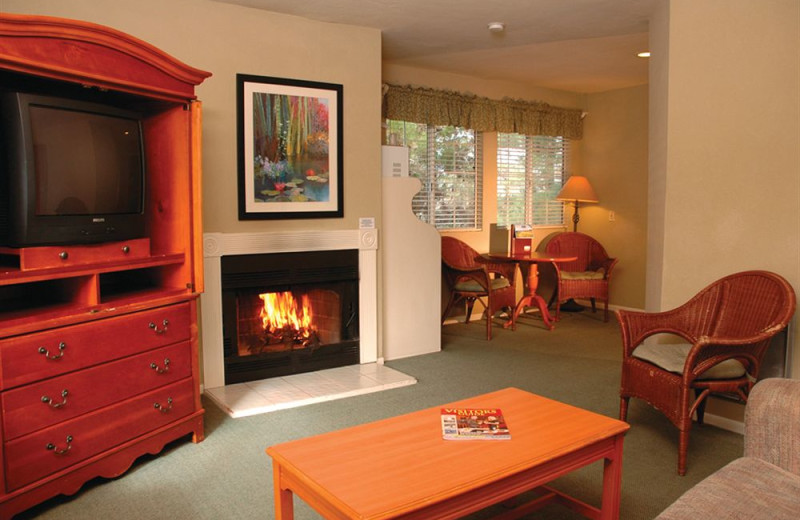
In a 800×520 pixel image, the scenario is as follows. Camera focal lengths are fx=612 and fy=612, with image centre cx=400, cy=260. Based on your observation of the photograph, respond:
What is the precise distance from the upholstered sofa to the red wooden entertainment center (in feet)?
7.46

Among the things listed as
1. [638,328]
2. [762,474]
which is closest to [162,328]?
[638,328]

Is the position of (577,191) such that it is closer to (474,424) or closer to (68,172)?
(474,424)

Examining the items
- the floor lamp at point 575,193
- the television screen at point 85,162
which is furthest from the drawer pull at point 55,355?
the floor lamp at point 575,193

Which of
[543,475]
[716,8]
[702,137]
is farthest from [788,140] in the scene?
[543,475]

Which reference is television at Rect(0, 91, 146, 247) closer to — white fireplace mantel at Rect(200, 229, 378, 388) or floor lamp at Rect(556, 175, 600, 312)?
white fireplace mantel at Rect(200, 229, 378, 388)

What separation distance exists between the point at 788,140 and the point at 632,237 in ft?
12.7

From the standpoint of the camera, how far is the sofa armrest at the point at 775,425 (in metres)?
1.90

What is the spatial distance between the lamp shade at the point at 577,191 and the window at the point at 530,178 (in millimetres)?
260

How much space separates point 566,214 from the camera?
7469mm

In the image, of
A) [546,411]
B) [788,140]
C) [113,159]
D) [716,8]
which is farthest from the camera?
[716,8]

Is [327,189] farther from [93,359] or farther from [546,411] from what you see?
[546,411]

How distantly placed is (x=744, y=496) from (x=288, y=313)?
3275 millimetres

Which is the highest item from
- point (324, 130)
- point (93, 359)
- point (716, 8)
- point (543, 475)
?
point (716, 8)

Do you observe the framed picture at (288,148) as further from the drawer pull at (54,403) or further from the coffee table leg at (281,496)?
the coffee table leg at (281,496)
